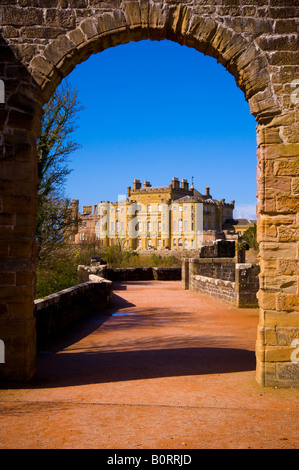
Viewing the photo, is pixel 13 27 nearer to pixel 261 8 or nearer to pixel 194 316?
pixel 261 8

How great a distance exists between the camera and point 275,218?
17.8 feet

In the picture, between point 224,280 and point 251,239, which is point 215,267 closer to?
point 224,280

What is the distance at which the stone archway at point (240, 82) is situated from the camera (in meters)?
5.38

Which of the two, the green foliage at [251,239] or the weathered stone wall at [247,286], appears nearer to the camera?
the weathered stone wall at [247,286]

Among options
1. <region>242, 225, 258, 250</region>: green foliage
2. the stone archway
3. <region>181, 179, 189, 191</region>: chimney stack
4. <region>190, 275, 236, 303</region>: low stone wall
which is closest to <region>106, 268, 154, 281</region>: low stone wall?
<region>190, 275, 236, 303</region>: low stone wall

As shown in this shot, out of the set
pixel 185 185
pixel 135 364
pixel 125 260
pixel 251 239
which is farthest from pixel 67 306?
pixel 185 185

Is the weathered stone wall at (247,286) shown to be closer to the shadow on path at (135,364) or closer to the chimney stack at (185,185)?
the shadow on path at (135,364)

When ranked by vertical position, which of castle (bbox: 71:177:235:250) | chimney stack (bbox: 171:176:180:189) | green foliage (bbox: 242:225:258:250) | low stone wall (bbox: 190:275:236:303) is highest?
chimney stack (bbox: 171:176:180:189)

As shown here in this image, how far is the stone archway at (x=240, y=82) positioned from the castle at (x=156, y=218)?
5579 cm

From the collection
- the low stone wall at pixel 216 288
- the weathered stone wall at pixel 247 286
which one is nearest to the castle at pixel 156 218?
the low stone wall at pixel 216 288

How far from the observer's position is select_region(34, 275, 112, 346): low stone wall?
8242 millimetres

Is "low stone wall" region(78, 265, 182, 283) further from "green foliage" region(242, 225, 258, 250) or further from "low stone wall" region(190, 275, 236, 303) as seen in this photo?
"green foliage" region(242, 225, 258, 250)

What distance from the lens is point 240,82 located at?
566 centimetres

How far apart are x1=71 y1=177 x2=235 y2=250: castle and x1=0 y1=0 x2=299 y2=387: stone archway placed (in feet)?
183
